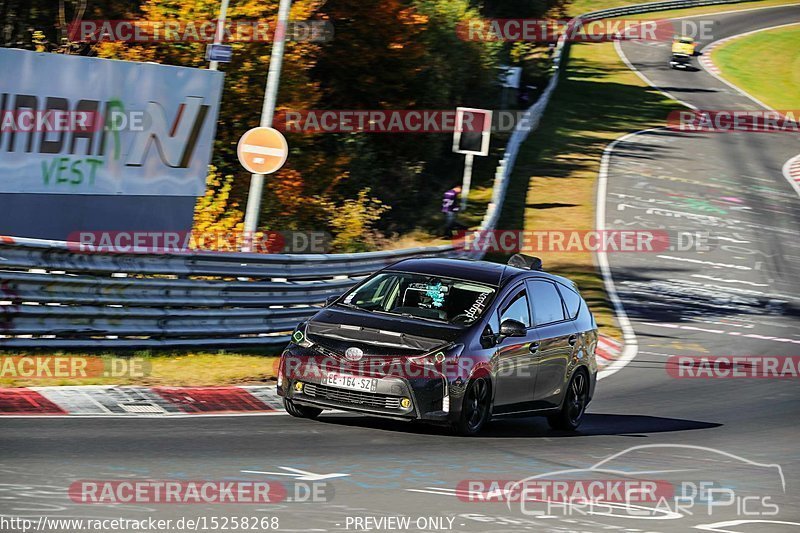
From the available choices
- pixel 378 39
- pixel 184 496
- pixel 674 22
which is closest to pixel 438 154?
pixel 378 39

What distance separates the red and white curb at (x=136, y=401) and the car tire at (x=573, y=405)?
9.29ft

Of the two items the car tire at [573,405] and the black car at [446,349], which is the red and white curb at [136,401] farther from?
the car tire at [573,405]

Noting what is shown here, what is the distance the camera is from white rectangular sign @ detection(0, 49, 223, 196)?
47.4ft

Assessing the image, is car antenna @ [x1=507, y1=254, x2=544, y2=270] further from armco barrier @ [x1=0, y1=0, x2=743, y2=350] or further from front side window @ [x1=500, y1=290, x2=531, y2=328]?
armco barrier @ [x1=0, y1=0, x2=743, y2=350]

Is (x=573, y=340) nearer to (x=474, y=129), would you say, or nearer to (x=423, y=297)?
(x=423, y=297)

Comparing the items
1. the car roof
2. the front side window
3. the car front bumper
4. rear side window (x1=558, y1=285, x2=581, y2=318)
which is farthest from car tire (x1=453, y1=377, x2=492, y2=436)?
Result: rear side window (x1=558, y1=285, x2=581, y2=318)

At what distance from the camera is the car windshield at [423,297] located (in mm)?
11336

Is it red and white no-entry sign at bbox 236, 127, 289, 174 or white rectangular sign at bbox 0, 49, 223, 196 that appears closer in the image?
white rectangular sign at bbox 0, 49, 223, 196

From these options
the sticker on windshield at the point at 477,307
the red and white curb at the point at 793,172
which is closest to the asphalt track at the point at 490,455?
the sticker on windshield at the point at 477,307

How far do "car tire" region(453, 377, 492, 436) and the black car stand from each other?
0.04 ft

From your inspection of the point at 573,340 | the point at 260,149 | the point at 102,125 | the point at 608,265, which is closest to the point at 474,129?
the point at 608,265

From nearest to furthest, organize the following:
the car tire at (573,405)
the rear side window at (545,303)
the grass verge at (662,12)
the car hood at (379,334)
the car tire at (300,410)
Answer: the car hood at (379,334)
the car tire at (300,410)
the rear side window at (545,303)
the car tire at (573,405)
the grass verge at (662,12)

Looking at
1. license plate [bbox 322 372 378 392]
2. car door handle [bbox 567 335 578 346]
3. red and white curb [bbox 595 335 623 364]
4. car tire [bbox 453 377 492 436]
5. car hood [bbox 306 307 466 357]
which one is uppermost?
car hood [bbox 306 307 466 357]

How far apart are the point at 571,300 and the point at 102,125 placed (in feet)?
21.2
